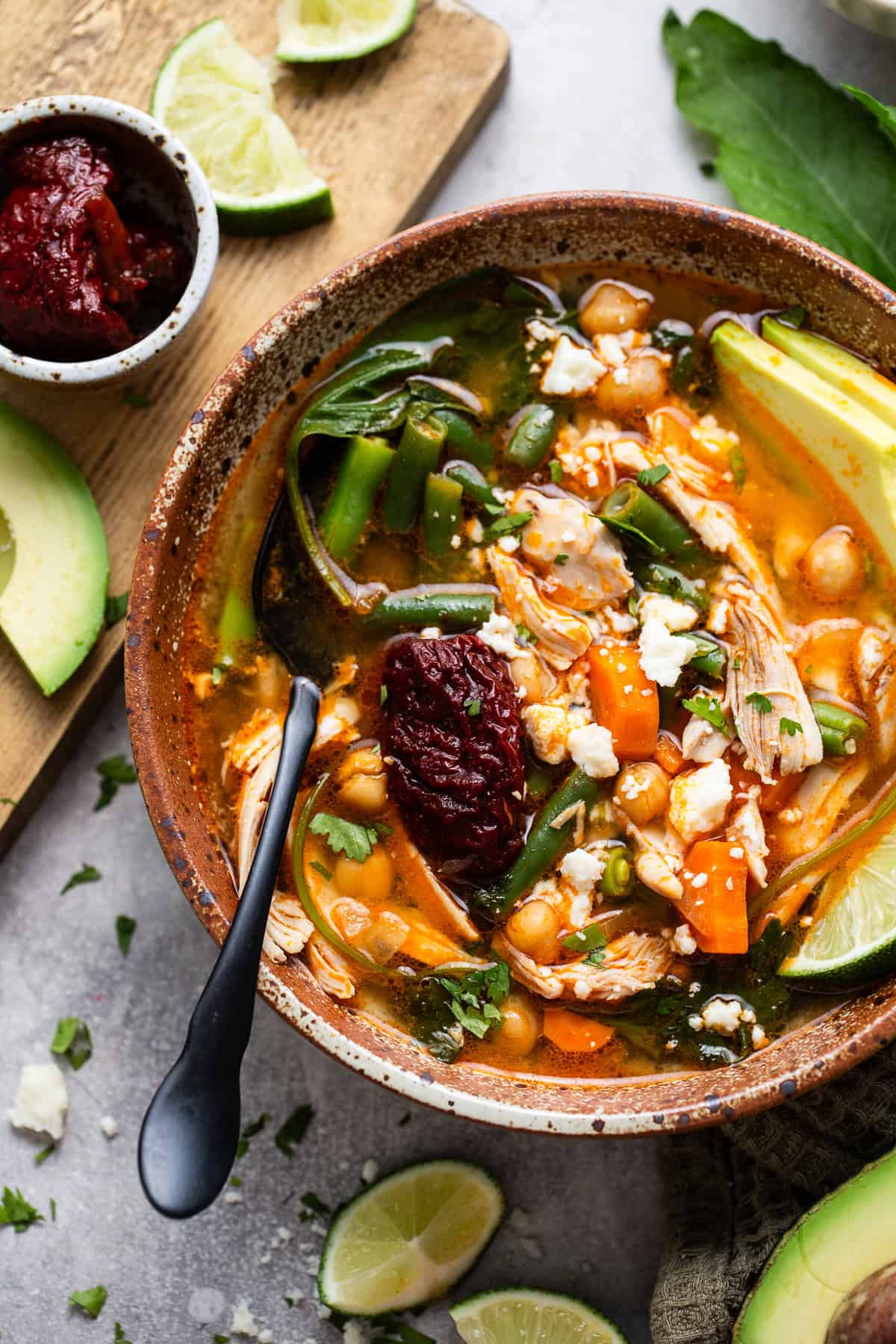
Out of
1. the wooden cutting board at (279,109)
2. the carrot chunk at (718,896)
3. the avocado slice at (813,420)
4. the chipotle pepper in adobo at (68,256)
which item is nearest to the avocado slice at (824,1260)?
the carrot chunk at (718,896)

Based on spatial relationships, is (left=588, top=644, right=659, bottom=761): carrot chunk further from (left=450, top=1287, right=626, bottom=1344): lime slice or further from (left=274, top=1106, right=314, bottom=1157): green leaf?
(left=450, top=1287, right=626, bottom=1344): lime slice

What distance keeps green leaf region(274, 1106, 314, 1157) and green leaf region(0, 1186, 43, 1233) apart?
78 cm

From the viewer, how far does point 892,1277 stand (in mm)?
3020

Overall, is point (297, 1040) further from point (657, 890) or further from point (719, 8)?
point (719, 8)

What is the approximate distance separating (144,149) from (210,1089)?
99.7 inches

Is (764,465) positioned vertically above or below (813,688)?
above

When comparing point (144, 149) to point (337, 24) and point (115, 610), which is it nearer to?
point (337, 24)

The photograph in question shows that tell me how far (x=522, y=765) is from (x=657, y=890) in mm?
485

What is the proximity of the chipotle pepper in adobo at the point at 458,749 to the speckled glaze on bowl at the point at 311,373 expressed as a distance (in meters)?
0.53

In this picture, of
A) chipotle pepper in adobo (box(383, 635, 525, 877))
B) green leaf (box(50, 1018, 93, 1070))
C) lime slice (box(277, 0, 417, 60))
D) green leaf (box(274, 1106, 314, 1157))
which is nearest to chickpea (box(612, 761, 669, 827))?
chipotle pepper in adobo (box(383, 635, 525, 877))

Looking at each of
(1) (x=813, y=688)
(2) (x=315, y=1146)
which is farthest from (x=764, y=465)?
(2) (x=315, y=1146)

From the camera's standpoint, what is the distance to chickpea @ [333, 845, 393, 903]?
10.9 feet

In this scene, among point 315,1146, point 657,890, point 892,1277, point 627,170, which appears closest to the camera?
point 892,1277

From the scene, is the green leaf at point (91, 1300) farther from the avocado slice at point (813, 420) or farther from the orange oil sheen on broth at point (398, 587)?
the avocado slice at point (813, 420)
